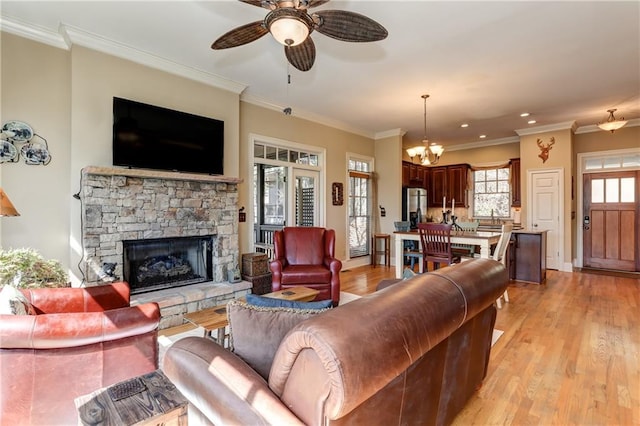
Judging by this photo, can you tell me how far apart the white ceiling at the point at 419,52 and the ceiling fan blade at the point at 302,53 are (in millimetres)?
525

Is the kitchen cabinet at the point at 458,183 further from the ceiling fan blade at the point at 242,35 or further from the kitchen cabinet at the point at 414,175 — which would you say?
the ceiling fan blade at the point at 242,35

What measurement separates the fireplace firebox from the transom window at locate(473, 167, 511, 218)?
6552mm

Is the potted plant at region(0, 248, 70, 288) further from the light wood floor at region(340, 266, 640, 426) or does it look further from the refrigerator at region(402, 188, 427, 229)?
the refrigerator at region(402, 188, 427, 229)

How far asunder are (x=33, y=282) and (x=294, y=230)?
2.74 metres

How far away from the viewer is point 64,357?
5.16ft

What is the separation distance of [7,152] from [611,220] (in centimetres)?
919

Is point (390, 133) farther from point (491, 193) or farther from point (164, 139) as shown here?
point (164, 139)

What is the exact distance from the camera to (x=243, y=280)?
166 inches

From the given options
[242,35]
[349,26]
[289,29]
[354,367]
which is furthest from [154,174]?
[354,367]

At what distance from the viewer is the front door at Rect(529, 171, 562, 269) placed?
6.18 m

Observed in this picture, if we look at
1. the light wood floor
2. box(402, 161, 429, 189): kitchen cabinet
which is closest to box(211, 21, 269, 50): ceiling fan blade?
the light wood floor

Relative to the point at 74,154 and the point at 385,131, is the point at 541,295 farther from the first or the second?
the point at 74,154

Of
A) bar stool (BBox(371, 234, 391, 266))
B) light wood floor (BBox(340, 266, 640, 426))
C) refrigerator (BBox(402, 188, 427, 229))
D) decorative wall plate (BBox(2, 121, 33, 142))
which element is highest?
decorative wall plate (BBox(2, 121, 33, 142))

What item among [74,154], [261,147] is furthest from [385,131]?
[74,154]
